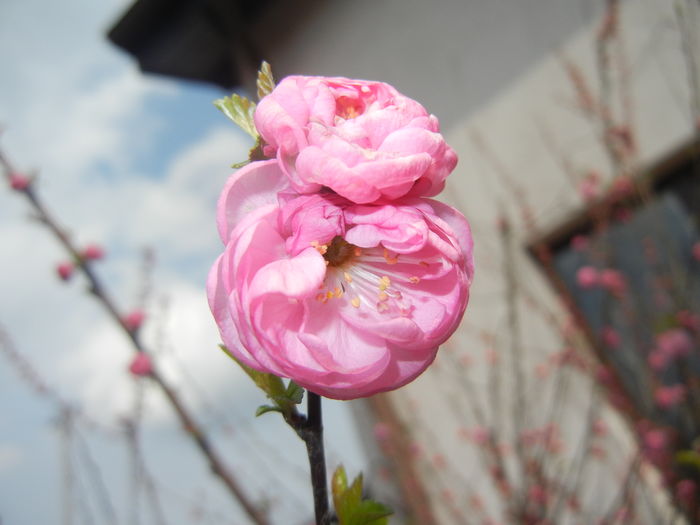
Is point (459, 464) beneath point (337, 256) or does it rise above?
beneath

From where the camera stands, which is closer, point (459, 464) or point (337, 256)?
point (337, 256)

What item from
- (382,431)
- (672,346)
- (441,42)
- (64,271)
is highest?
(441,42)

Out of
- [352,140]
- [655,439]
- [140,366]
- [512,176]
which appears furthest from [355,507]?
[512,176]

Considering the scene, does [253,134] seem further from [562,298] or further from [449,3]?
[449,3]

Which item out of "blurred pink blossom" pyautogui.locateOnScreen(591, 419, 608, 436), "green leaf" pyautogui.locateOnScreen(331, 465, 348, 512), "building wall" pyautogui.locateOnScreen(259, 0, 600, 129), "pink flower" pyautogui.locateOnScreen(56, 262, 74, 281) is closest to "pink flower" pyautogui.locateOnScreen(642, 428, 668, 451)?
"blurred pink blossom" pyautogui.locateOnScreen(591, 419, 608, 436)

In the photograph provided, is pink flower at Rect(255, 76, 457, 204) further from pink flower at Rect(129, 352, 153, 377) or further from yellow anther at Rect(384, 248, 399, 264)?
pink flower at Rect(129, 352, 153, 377)

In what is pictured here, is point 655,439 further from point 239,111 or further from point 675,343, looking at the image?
point 239,111

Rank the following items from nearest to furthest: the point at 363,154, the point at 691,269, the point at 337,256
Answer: the point at 363,154, the point at 337,256, the point at 691,269

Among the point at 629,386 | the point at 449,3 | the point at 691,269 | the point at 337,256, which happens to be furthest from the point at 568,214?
the point at 337,256
